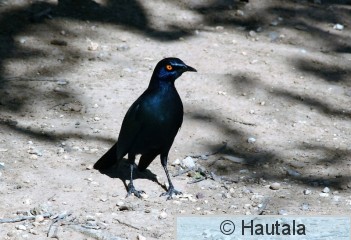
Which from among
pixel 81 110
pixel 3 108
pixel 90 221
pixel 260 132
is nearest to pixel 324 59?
pixel 260 132

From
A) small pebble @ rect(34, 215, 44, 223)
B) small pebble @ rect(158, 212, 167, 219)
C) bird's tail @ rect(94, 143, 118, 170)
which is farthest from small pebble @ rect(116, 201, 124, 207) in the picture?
small pebble @ rect(34, 215, 44, 223)

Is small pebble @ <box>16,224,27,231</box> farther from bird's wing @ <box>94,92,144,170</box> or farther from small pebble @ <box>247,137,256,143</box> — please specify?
small pebble @ <box>247,137,256,143</box>

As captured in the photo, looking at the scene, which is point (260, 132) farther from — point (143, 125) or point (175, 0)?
point (175, 0)

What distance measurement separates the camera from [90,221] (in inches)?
216

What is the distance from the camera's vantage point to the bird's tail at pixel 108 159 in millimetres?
6195

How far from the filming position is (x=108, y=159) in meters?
6.21

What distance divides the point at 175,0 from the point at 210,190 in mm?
3671

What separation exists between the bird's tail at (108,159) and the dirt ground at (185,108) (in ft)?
0.23

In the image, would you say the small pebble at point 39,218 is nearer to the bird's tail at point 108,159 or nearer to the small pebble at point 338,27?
the bird's tail at point 108,159

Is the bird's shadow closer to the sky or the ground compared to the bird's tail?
closer to the ground

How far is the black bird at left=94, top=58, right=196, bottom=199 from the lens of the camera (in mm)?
5824

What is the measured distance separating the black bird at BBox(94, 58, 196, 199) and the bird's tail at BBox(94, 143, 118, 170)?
0.53ft

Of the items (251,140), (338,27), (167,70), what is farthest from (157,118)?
(338,27)

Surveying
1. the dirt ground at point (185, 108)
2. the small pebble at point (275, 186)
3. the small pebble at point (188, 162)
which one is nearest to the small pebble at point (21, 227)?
the dirt ground at point (185, 108)
